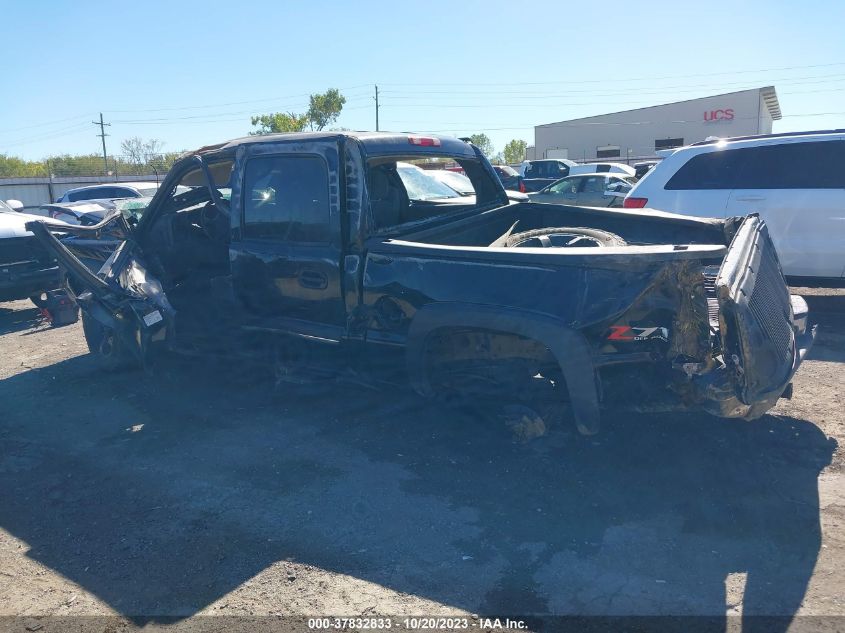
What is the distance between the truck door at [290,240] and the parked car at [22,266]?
440 centimetres

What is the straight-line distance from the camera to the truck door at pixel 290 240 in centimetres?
454

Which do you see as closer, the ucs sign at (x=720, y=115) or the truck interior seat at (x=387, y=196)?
the truck interior seat at (x=387, y=196)

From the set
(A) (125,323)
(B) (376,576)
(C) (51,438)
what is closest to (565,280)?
(B) (376,576)

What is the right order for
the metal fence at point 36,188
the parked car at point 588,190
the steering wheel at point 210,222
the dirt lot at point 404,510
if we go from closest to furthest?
the dirt lot at point 404,510 → the steering wheel at point 210,222 → the parked car at point 588,190 → the metal fence at point 36,188

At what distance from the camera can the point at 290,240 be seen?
4.77 metres

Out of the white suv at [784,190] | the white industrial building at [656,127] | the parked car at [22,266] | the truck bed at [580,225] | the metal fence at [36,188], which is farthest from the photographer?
the white industrial building at [656,127]

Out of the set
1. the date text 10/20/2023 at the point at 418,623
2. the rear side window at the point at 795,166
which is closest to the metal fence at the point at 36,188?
the rear side window at the point at 795,166

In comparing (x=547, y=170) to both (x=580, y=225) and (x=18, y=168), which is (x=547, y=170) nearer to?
(x=580, y=225)

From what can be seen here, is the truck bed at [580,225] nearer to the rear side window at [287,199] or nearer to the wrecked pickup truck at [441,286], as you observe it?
the wrecked pickup truck at [441,286]

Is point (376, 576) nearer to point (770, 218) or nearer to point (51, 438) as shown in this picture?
point (51, 438)

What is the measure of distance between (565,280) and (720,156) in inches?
194

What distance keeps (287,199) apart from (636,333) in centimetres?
253

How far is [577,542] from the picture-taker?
3.30m

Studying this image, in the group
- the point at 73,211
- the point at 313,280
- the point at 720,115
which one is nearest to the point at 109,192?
Answer: the point at 73,211
